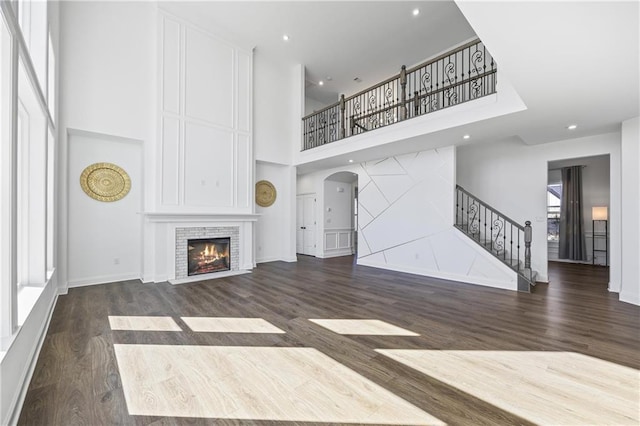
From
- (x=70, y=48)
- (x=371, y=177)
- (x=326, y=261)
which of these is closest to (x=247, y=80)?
(x=70, y=48)

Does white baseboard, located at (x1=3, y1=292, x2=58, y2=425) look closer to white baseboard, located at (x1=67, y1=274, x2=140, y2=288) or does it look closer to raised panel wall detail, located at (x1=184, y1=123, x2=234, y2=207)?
white baseboard, located at (x1=67, y1=274, x2=140, y2=288)

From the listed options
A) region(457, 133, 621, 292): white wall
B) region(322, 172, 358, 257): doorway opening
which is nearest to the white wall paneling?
region(322, 172, 358, 257): doorway opening

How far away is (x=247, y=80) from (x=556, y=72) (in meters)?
5.85

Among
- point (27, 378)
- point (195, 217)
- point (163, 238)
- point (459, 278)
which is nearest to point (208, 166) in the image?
point (195, 217)

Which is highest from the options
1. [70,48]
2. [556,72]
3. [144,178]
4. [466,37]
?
[466,37]

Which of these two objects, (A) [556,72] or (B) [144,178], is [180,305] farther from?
(A) [556,72]

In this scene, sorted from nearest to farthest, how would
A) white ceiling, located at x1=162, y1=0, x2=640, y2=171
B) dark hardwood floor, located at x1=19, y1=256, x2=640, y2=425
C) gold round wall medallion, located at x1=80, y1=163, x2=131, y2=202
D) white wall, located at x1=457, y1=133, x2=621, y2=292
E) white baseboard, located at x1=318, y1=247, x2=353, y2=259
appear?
dark hardwood floor, located at x1=19, y1=256, x2=640, y2=425, white ceiling, located at x1=162, y1=0, x2=640, y2=171, white wall, located at x1=457, y1=133, x2=621, y2=292, gold round wall medallion, located at x1=80, y1=163, x2=131, y2=202, white baseboard, located at x1=318, y1=247, x2=353, y2=259

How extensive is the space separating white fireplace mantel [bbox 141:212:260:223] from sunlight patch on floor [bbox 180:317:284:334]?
2.54 meters

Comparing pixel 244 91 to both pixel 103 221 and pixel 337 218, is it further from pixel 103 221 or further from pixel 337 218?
pixel 337 218

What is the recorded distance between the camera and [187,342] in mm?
2648

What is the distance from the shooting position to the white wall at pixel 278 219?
7340 millimetres

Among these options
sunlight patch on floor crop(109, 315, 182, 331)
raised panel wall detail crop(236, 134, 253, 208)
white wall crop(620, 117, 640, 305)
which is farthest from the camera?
raised panel wall detail crop(236, 134, 253, 208)

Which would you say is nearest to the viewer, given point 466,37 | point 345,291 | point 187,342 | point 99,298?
point 187,342

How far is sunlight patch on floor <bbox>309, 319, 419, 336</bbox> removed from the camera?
2.89 metres
